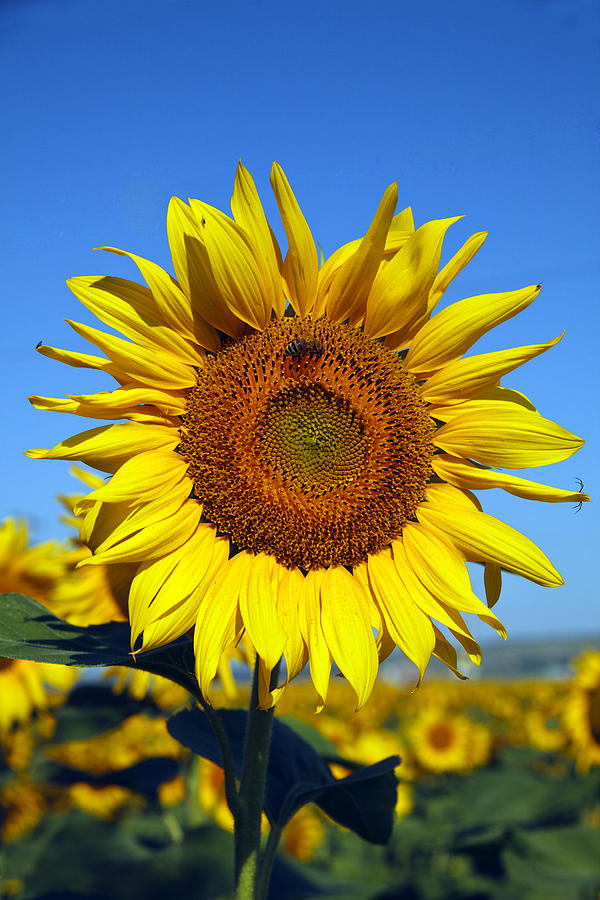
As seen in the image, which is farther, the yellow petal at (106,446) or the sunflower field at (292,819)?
the sunflower field at (292,819)

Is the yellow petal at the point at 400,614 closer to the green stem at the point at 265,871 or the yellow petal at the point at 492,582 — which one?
the yellow petal at the point at 492,582

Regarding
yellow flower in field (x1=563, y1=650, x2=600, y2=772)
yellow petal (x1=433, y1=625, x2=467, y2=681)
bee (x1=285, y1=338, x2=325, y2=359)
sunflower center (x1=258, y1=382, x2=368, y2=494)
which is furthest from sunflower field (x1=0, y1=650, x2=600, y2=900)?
bee (x1=285, y1=338, x2=325, y2=359)

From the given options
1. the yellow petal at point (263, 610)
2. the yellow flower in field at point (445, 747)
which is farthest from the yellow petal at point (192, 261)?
the yellow flower in field at point (445, 747)

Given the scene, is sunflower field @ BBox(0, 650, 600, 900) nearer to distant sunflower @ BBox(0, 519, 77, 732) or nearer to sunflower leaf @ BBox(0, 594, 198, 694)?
distant sunflower @ BBox(0, 519, 77, 732)

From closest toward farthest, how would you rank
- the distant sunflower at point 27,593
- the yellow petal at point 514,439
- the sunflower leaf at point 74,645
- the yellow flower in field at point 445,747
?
the sunflower leaf at point 74,645 < the yellow petal at point 514,439 < the distant sunflower at point 27,593 < the yellow flower in field at point 445,747

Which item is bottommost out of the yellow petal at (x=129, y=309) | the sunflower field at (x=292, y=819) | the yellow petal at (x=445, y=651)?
the sunflower field at (x=292, y=819)
